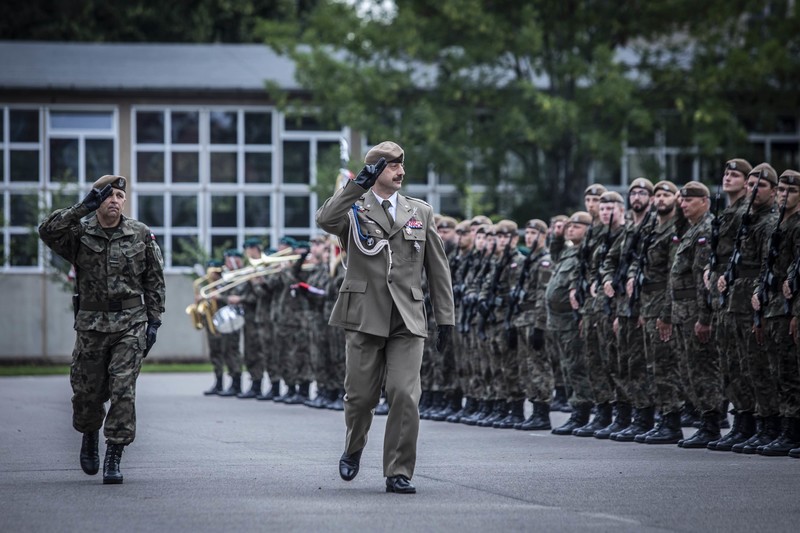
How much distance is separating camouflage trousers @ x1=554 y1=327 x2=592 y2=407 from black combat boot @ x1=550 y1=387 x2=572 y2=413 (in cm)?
340

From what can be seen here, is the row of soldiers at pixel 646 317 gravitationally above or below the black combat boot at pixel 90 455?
above

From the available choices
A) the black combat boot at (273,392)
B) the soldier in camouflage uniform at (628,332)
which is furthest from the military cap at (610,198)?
the black combat boot at (273,392)

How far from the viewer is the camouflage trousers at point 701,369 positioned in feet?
41.7

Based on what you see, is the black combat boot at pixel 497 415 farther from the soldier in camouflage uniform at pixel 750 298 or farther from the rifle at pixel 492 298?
the soldier in camouflage uniform at pixel 750 298

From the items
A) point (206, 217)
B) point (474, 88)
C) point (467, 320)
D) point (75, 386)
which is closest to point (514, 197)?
point (474, 88)

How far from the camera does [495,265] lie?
16328 mm

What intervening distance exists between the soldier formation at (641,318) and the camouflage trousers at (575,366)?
0.04 feet

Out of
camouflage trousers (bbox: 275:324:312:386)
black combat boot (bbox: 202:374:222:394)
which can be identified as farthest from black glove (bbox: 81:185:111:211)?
black combat boot (bbox: 202:374:222:394)

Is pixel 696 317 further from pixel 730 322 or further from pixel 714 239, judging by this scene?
pixel 714 239

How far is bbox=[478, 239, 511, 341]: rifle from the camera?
52.9 feet

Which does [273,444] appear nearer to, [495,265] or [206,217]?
[495,265]

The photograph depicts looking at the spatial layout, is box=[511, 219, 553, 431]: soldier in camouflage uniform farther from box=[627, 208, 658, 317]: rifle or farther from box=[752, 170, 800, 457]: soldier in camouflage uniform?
box=[752, 170, 800, 457]: soldier in camouflage uniform

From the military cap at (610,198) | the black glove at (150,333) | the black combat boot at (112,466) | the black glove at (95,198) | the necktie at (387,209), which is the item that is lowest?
the black combat boot at (112,466)

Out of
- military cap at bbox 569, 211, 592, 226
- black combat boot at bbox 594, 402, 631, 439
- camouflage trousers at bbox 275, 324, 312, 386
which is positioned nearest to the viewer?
black combat boot at bbox 594, 402, 631, 439
